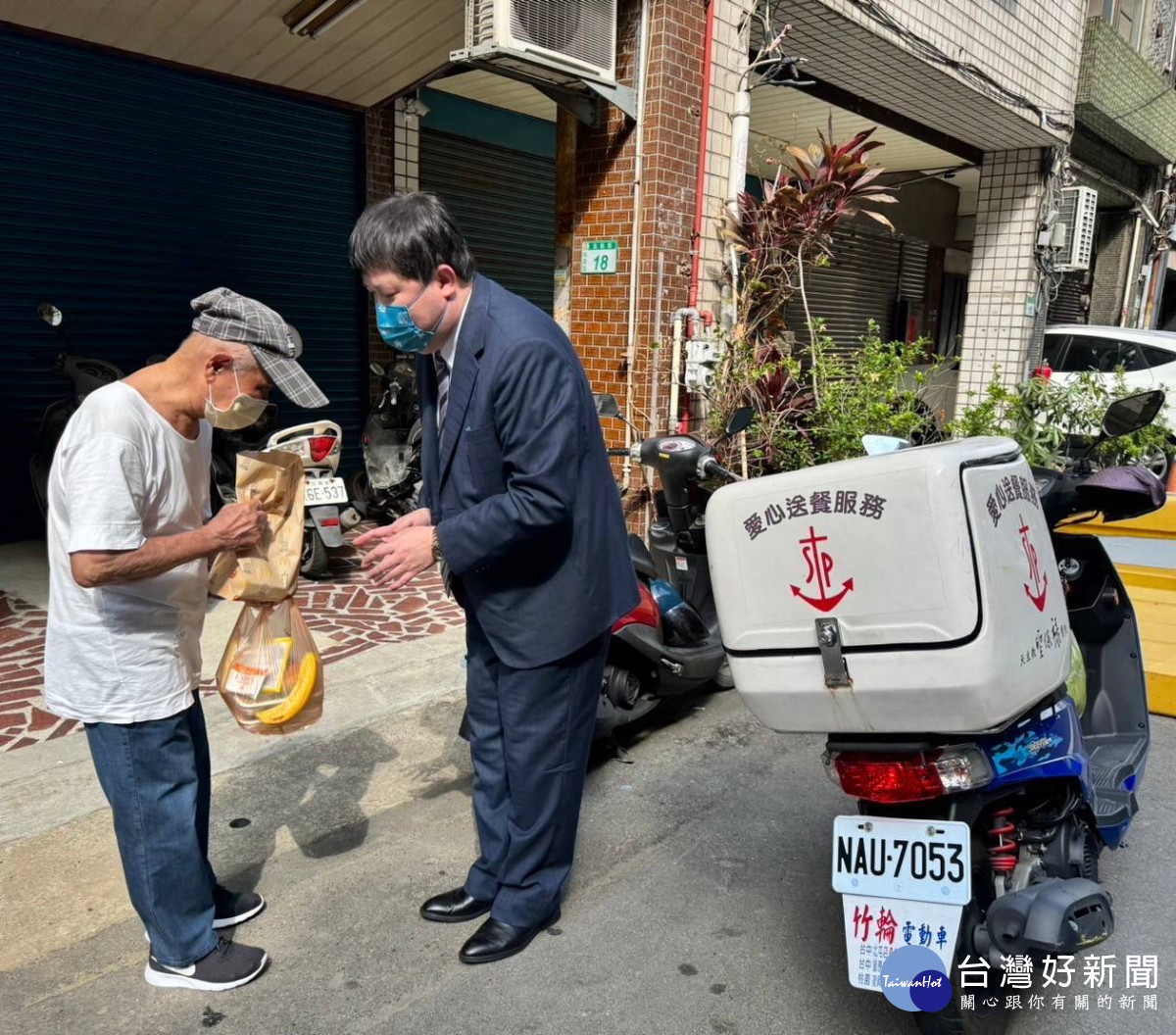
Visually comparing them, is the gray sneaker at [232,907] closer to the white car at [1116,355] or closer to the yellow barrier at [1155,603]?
the yellow barrier at [1155,603]

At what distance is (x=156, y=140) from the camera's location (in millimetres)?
6578

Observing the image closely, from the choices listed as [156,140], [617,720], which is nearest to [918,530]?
[617,720]

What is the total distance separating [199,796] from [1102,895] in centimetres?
214

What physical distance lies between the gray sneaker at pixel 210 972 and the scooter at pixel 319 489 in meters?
3.18

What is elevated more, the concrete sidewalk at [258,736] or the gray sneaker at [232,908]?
the concrete sidewalk at [258,736]

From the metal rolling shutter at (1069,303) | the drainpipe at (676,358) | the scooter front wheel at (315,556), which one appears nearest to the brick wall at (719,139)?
the drainpipe at (676,358)

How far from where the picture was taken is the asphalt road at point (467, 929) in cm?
233

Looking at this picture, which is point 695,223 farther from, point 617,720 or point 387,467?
point 617,720

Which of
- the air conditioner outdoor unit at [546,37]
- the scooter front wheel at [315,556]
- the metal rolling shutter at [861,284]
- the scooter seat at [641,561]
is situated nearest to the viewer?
the scooter seat at [641,561]

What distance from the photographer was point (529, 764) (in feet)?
8.15

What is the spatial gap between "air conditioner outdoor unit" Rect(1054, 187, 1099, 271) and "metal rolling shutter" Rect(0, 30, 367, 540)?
8.09 meters

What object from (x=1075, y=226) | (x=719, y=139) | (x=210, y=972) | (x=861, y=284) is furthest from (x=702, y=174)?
(x=861, y=284)

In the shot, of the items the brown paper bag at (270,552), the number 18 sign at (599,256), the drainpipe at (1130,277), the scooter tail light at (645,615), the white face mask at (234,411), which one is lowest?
the scooter tail light at (645,615)

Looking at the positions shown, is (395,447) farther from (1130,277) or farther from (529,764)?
(1130,277)
